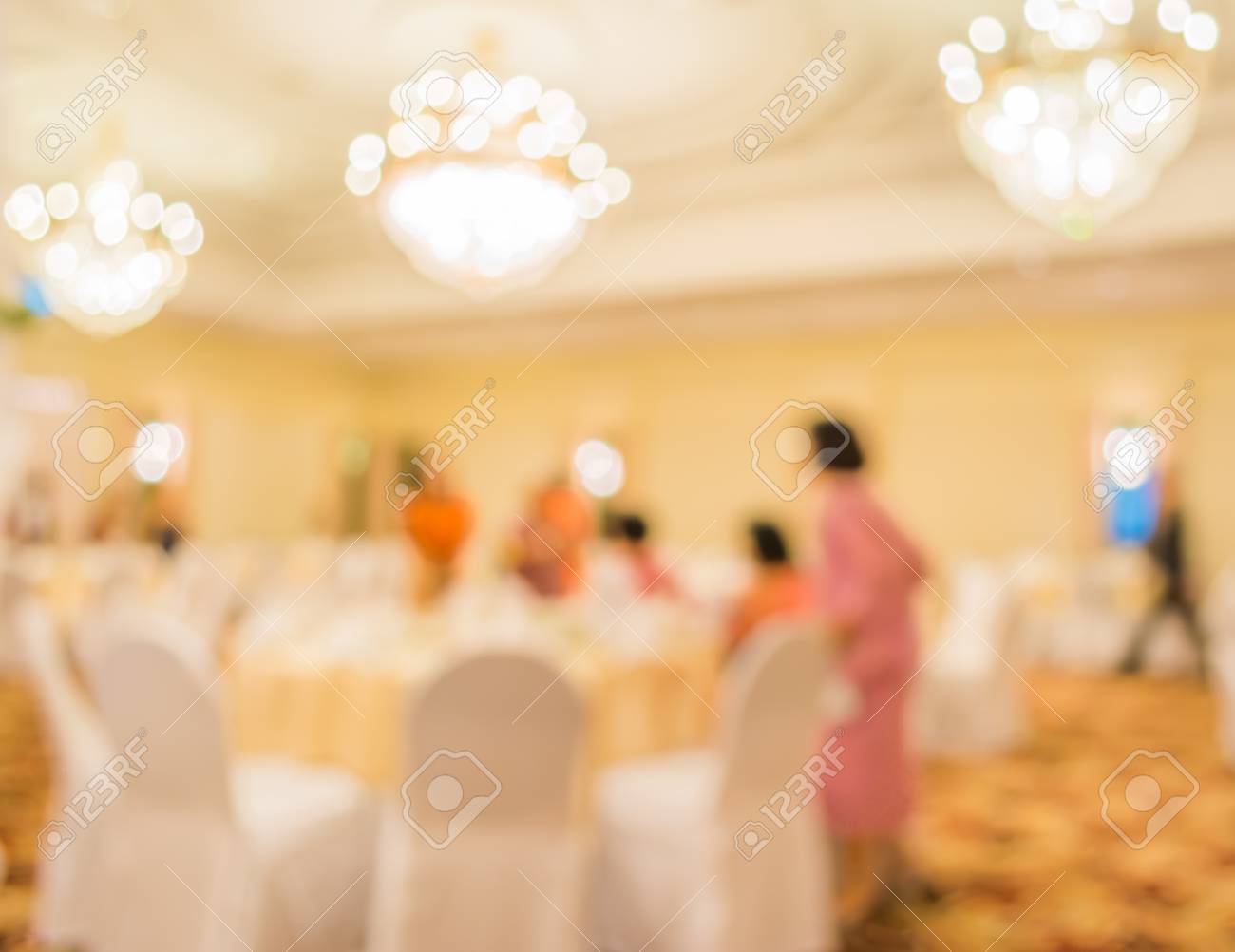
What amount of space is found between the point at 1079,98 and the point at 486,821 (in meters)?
2.83

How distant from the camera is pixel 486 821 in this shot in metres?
2.16

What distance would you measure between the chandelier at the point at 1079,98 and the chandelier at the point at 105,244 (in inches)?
146

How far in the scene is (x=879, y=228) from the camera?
6.66 metres

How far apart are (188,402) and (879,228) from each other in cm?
729

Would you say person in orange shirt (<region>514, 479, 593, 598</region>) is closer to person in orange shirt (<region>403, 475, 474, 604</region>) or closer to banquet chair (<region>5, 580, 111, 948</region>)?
person in orange shirt (<region>403, 475, 474, 604</region>)

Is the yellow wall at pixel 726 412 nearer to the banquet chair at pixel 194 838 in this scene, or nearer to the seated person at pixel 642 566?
the seated person at pixel 642 566

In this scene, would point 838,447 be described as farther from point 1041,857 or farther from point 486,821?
point 1041,857

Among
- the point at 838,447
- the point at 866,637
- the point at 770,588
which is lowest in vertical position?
the point at 770,588

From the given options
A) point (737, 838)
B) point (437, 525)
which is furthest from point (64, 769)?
point (737, 838)

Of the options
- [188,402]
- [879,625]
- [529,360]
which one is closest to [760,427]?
[529,360]

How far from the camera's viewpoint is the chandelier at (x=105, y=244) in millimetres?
4598

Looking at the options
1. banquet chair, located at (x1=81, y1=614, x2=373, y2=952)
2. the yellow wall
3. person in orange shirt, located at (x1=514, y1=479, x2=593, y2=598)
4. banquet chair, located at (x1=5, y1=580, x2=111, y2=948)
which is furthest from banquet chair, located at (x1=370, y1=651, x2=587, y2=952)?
the yellow wall

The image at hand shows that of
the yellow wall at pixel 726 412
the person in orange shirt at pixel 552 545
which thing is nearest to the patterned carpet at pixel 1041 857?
the person in orange shirt at pixel 552 545

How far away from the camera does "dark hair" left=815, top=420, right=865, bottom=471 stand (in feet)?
9.26
